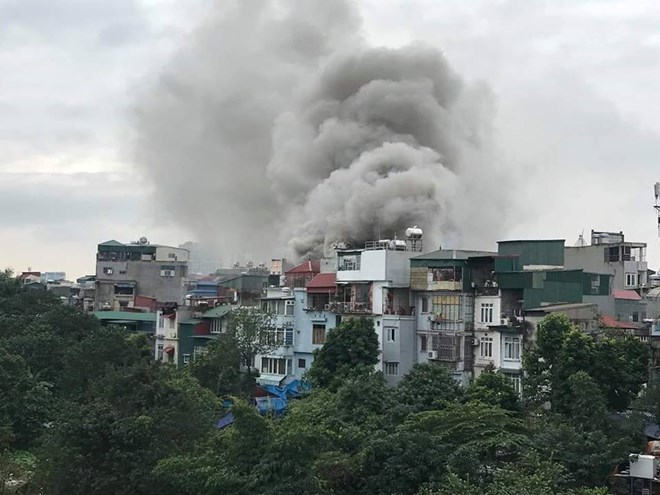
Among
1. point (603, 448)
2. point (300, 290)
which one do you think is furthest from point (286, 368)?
point (603, 448)

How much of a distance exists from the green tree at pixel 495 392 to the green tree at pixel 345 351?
6.32m

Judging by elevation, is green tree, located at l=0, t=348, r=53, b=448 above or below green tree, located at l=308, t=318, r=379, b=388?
below

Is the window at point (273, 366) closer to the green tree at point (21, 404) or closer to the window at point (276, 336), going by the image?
the window at point (276, 336)

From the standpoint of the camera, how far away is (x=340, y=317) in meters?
38.8

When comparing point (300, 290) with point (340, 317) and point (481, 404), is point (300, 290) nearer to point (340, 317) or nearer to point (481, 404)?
point (340, 317)

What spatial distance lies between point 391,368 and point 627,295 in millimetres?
14235

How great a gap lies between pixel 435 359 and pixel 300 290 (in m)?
9.12

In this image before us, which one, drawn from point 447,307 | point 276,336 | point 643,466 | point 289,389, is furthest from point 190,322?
point 643,466

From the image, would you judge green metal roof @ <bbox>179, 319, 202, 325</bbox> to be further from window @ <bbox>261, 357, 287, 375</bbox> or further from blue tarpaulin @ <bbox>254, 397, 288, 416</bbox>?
blue tarpaulin @ <bbox>254, 397, 288, 416</bbox>

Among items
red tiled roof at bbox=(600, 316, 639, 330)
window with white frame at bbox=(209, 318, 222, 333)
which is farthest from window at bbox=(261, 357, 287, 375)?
red tiled roof at bbox=(600, 316, 639, 330)

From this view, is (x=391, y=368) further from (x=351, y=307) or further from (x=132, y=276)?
(x=132, y=276)

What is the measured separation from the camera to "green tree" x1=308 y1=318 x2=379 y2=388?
113 feet

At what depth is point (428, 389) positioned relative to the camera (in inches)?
1123

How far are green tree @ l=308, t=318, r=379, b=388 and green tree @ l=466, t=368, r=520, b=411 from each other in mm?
6317
